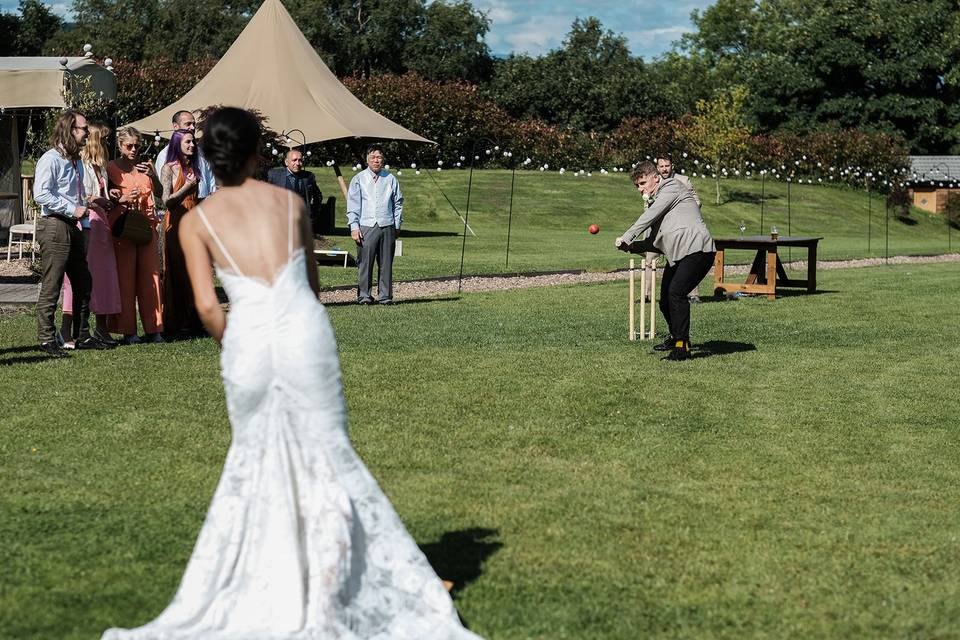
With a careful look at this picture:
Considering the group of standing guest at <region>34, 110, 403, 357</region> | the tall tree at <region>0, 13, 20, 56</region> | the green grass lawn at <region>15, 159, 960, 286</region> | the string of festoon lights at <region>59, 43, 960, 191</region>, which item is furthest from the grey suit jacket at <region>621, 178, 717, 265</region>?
the tall tree at <region>0, 13, 20, 56</region>

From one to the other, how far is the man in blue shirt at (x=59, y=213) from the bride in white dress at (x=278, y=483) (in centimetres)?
736

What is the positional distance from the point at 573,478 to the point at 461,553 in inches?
69.7

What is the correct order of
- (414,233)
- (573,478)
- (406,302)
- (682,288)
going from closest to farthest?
(573,478)
(682,288)
(406,302)
(414,233)

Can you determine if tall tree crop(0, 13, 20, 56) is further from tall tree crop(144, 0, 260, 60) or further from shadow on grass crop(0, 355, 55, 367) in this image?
shadow on grass crop(0, 355, 55, 367)

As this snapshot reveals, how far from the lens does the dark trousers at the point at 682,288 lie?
12.6 metres

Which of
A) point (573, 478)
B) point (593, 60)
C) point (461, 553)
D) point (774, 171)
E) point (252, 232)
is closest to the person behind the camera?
point (252, 232)

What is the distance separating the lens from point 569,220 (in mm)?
40031

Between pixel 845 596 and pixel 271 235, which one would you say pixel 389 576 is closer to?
pixel 271 235

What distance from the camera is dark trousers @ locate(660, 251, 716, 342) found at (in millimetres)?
12586

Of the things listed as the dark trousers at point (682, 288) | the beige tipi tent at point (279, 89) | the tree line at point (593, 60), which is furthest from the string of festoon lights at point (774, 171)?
the dark trousers at point (682, 288)

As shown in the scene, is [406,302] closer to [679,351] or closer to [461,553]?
[679,351]

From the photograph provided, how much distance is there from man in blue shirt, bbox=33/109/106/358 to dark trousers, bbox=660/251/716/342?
18.7 ft

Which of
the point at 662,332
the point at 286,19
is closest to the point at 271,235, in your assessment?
the point at 662,332

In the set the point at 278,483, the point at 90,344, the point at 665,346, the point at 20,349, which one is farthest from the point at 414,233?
the point at 278,483
